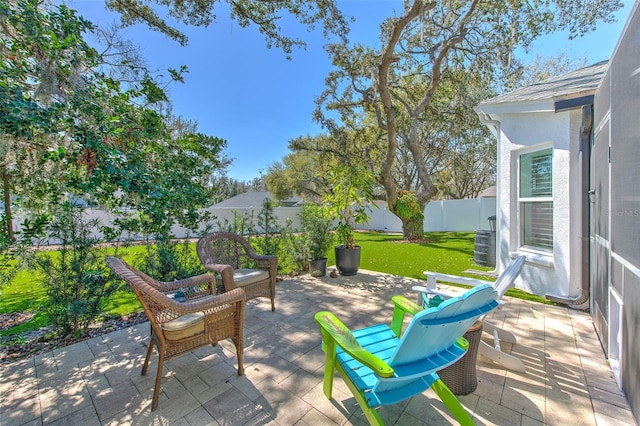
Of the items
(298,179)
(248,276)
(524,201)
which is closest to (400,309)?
(248,276)

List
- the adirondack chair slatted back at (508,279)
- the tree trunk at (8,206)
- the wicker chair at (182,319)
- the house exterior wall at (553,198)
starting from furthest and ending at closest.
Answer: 1. the house exterior wall at (553,198)
2. the tree trunk at (8,206)
3. the adirondack chair slatted back at (508,279)
4. the wicker chair at (182,319)

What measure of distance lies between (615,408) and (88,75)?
19.3ft

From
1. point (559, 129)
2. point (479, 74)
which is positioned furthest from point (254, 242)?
point (479, 74)

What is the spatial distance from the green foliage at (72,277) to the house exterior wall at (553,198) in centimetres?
626

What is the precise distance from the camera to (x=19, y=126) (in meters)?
2.24

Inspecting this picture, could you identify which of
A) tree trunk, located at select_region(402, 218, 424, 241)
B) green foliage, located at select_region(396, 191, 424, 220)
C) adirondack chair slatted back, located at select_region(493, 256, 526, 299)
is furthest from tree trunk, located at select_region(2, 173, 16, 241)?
tree trunk, located at select_region(402, 218, 424, 241)

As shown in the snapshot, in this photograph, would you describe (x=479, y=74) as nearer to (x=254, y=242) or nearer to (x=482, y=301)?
(x=254, y=242)

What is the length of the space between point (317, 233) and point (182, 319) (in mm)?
3895

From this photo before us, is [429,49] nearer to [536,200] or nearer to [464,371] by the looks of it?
[536,200]

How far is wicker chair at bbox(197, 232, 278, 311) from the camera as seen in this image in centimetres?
353

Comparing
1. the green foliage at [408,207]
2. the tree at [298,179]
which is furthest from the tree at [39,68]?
the tree at [298,179]

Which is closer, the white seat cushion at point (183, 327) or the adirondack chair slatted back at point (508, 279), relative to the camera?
the white seat cushion at point (183, 327)

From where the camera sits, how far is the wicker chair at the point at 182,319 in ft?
6.71

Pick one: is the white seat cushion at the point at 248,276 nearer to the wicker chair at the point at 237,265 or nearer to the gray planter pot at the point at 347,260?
the wicker chair at the point at 237,265
